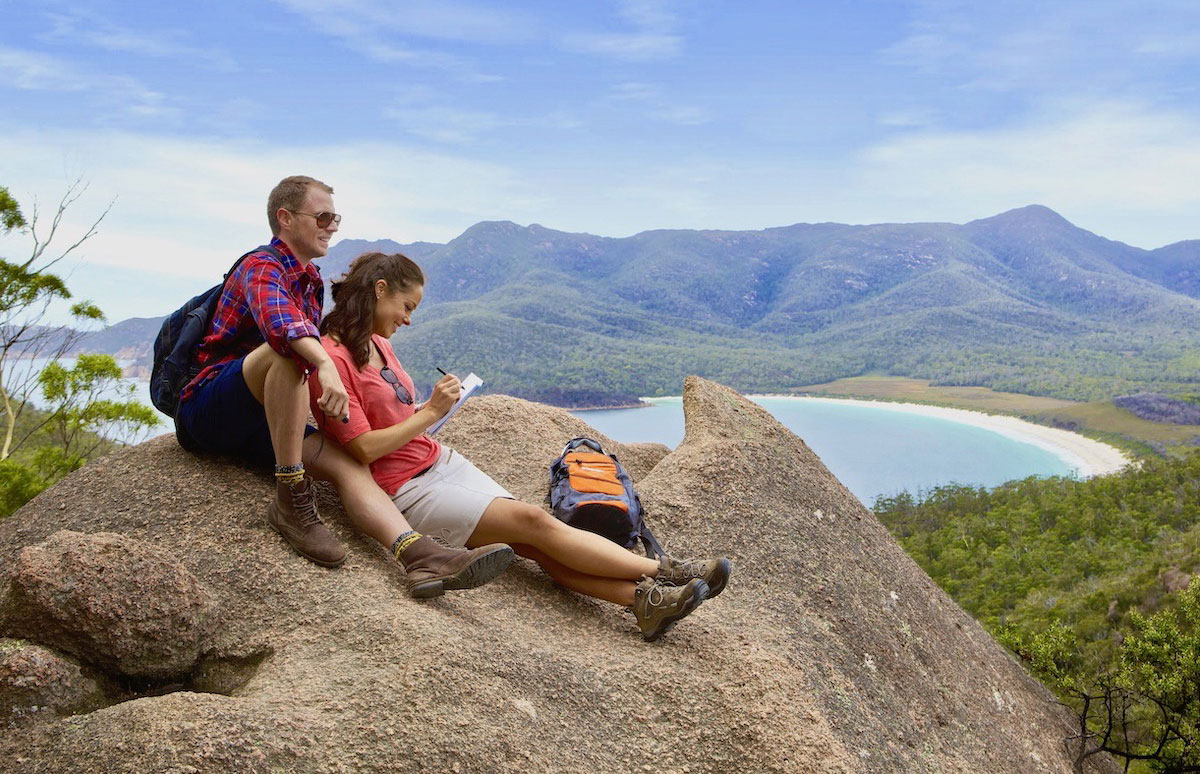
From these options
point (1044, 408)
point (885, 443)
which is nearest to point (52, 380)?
point (885, 443)

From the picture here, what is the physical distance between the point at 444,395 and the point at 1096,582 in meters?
36.7

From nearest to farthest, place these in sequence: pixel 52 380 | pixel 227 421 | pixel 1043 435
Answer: pixel 227 421, pixel 52 380, pixel 1043 435

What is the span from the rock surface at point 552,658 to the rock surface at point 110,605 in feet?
0.79

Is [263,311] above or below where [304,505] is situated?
above

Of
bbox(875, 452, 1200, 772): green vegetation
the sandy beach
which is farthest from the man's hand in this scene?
the sandy beach

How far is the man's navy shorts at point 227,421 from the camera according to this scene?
5.00 meters

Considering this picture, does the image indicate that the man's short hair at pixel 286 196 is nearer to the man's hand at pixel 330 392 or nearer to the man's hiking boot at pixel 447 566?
the man's hand at pixel 330 392

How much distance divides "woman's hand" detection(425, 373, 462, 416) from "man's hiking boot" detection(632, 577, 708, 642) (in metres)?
1.56

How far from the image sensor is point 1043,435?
4754 inches

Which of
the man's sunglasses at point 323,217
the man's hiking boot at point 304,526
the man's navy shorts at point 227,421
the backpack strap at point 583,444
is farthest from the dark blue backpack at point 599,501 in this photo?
the man's sunglasses at point 323,217

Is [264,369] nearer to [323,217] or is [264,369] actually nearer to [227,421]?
[227,421]

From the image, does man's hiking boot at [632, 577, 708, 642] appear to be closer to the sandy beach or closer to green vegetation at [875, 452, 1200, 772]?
green vegetation at [875, 452, 1200, 772]

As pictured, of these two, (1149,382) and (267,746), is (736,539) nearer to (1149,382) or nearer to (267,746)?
(267,746)

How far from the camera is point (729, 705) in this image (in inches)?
192
